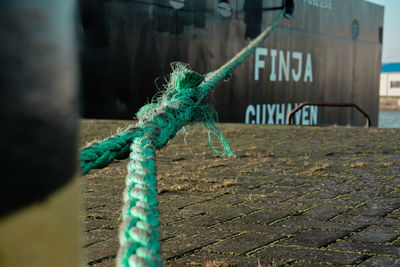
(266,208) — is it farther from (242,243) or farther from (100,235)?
(100,235)

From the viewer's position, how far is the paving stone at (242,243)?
2484 millimetres

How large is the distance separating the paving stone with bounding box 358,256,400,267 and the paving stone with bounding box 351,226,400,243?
29 centimetres

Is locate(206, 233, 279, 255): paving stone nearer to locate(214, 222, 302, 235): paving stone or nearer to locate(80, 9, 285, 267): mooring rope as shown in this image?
locate(214, 222, 302, 235): paving stone

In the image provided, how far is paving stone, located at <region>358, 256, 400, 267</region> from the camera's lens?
2250mm

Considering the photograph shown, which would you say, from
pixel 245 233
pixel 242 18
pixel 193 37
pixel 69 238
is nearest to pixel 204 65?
pixel 193 37

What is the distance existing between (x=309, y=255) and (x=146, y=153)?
1.29m

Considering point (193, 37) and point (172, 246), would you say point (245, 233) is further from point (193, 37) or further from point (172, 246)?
point (193, 37)

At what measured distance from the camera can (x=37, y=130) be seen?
0.45m

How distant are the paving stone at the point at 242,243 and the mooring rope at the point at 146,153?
0.58 meters

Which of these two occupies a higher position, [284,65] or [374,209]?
[284,65]

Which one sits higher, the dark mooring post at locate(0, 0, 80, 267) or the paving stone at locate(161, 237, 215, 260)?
the dark mooring post at locate(0, 0, 80, 267)

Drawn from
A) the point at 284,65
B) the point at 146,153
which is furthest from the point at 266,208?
the point at 284,65

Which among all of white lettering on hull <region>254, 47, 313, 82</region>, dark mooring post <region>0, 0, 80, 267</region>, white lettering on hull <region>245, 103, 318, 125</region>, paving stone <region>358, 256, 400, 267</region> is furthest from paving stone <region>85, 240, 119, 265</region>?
white lettering on hull <region>254, 47, 313, 82</region>

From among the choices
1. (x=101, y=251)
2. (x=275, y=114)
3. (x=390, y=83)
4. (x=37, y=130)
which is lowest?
(x=101, y=251)
